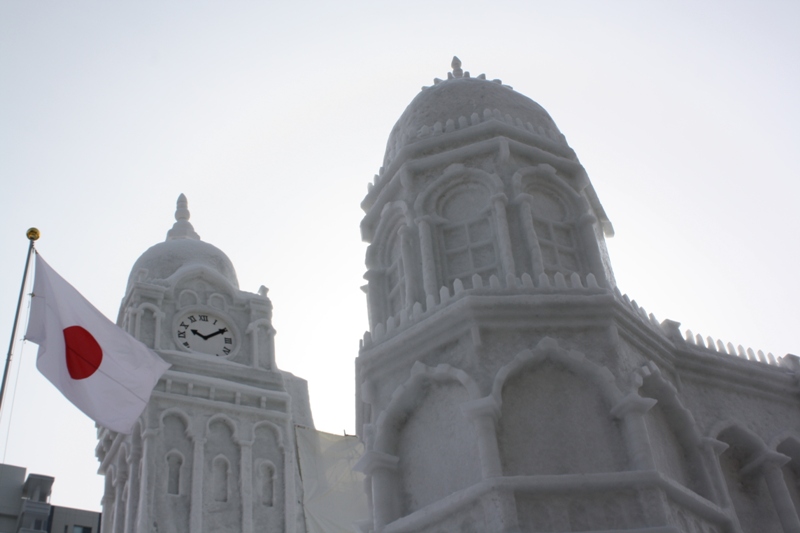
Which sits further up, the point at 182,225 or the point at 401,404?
the point at 182,225

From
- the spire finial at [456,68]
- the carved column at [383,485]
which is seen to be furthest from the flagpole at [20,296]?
the spire finial at [456,68]

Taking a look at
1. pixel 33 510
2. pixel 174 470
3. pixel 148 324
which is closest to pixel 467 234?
pixel 174 470

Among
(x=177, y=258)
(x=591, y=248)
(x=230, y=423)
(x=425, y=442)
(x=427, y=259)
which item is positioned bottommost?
(x=425, y=442)

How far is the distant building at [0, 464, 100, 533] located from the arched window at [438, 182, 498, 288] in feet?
125

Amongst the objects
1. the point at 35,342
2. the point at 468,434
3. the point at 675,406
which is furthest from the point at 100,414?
the point at 675,406

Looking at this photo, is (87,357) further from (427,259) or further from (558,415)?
(558,415)

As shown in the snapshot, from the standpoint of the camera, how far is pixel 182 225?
3850cm

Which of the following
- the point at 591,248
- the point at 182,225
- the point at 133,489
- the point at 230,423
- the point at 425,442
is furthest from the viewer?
the point at 182,225

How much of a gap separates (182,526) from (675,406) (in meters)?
17.7

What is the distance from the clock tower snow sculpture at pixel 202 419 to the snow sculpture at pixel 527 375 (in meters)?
13.9

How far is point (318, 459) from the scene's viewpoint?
3338 centimetres

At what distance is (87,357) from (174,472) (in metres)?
16.5

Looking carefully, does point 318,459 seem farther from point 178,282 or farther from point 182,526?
point 178,282

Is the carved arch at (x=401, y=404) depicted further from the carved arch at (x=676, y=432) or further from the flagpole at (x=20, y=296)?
the flagpole at (x=20, y=296)
